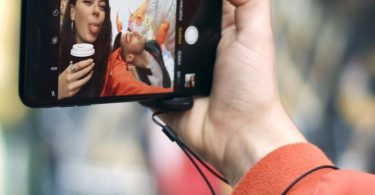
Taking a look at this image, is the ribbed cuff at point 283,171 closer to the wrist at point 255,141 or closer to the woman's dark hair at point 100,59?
the wrist at point 255,141

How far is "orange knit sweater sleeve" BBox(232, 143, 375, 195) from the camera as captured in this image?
53cm

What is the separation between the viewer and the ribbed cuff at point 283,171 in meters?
0.57

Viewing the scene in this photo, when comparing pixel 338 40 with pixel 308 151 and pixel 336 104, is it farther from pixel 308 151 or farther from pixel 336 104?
pixel 308 151

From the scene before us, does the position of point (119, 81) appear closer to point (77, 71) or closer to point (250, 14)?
point (77, 71)

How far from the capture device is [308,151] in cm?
61

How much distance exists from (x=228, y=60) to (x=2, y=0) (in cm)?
30

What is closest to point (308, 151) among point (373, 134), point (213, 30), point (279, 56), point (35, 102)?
point (213, 30)

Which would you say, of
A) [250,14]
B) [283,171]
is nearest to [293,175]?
[283,171]

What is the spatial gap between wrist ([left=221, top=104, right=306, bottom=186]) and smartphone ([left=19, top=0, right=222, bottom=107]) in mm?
72

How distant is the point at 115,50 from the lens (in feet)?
1.86

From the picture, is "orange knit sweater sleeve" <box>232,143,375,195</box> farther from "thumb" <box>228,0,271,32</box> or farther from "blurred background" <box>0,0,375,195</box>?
"blurred background" <box>0,0,375,195</box>

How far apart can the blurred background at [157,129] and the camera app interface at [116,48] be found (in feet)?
0.69

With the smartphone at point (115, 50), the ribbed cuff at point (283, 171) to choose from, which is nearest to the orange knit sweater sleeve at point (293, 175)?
the ribbed cuff at point (283, 171)

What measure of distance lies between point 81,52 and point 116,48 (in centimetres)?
5
